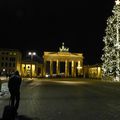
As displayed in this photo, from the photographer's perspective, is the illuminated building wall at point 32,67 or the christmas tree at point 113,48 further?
the illuminated building wall at point 32,67

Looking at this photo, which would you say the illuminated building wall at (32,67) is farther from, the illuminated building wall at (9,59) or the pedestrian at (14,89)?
the pedestrian at (14,89)

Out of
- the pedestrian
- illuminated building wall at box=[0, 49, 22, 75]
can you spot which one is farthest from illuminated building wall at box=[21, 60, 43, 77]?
the pedestrian

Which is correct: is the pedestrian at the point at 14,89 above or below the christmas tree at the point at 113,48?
below

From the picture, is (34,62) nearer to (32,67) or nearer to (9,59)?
(32,67)

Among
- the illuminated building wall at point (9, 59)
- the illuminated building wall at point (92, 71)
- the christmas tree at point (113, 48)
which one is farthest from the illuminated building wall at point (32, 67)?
the christmas tree at point (113, 48)

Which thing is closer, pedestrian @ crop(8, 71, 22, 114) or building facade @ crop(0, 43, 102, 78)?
pedestrian @ crop(8, 71, 22, 114)

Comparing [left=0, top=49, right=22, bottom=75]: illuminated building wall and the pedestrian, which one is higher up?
[left=0, top=49, right=22, bottom=75]: illuminated building wall

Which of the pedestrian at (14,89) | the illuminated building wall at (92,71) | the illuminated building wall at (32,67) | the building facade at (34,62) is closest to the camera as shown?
the pedestrian at (14,89)

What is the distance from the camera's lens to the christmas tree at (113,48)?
6181cm

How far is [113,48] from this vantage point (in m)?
62.6

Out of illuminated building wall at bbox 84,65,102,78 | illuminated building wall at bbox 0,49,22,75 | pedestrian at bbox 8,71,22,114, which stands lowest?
pedestrian at bbox 8,71,22,114

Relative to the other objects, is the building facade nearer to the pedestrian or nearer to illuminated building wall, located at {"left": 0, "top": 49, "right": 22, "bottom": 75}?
illuminated building wall, located at {"left": 0, "top": 49, "right": 22, "bottom": 75}

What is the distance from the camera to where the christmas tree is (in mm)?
61812

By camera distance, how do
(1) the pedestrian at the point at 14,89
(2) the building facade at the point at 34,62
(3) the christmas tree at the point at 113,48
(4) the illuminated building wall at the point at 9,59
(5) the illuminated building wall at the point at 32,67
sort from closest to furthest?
(1) the pedestrian at the point at 14,89, (3) the christmas tree at the point at 113,48, (5) the illuminated building wall at the point at 32,67, (2) the building facade at the point at 34,62, (4) the illuminated building wall at the point at 9,59
